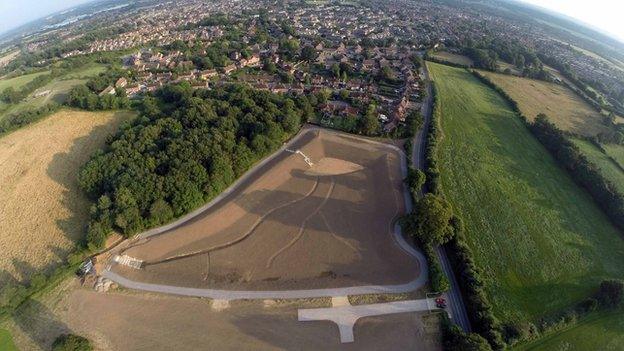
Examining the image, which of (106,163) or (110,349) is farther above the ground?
(106,163)

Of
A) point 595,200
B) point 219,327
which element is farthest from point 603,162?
point 219,327

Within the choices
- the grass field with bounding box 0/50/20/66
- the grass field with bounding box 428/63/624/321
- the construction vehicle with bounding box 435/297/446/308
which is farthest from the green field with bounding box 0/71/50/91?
the construction vehicle with bounding box 435/297/446/308

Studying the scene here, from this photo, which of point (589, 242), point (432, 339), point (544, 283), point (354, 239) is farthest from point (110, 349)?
point (589, 242)

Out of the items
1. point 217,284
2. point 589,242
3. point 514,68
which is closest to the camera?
point 217,284

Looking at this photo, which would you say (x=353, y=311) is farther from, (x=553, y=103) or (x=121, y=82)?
(x=553, y=103)

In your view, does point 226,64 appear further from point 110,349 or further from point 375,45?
point 110,349

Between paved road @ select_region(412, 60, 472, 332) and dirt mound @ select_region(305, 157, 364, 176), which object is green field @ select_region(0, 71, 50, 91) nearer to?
dirt mound @ select_region(305, 157, 364, 176)
